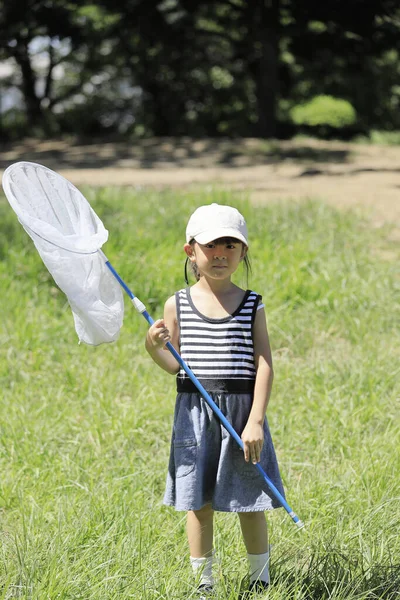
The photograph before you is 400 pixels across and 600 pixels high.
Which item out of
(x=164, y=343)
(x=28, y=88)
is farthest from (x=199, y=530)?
(x=28, y=88)

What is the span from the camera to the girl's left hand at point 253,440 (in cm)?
236

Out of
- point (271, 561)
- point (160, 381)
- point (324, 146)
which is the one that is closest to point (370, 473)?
point (271, 561)

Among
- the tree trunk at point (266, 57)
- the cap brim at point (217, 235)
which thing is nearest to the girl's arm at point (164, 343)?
the cap brim at point (217, 235)

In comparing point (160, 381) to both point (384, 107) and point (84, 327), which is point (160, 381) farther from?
point (384, 107)

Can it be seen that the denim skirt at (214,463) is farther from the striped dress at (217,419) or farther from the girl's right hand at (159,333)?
the girl's right hand at (159,333)

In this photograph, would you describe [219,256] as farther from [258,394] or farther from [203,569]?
[203,569]

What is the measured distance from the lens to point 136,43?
1795 cm

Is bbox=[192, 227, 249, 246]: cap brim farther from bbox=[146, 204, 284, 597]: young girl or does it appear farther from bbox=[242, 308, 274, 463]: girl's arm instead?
bbox=[242, 308, 274, 463]: girl's arm

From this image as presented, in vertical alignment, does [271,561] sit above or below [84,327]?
below

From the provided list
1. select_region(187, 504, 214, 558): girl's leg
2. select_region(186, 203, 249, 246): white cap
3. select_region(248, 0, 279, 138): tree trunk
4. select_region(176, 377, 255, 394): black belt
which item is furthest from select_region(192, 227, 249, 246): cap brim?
select_region(248, 0, 279, 138): tree trunk

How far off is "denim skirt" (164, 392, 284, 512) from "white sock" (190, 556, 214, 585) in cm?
20

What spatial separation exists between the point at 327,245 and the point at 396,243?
56 cm

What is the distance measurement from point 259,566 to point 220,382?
562 mm

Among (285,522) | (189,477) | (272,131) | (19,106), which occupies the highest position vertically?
(19,106)
